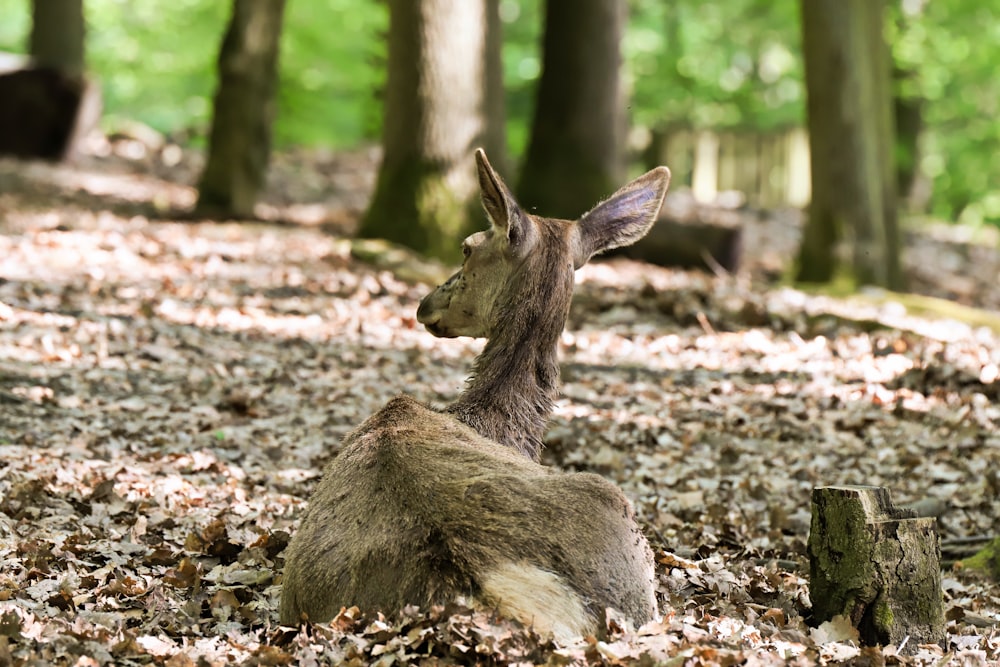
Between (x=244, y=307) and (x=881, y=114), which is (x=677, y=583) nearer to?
(x=244, y=307)

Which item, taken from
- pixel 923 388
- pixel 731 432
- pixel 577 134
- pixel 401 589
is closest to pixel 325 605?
pixel 401 589

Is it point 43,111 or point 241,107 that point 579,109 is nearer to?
point 241,107

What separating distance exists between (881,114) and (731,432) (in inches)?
334

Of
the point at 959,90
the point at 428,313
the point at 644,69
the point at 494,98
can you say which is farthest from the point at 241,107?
the point at 644,69

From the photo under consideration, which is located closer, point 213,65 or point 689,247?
point 689,247

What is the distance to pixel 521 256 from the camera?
19.1ft

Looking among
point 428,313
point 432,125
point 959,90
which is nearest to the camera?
point 428,313

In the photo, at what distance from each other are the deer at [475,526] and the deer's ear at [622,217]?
1.44ft

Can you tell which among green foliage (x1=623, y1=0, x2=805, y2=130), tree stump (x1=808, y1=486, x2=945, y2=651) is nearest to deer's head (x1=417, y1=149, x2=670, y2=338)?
tree stump (x1=808, y1=486, x2=945, y2=651)

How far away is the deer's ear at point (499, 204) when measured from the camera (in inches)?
204

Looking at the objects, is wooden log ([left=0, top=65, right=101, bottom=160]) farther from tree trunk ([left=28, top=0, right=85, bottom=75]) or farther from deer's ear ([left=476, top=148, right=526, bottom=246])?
deer's ear ([left=476, top=148, right=526, bottom=246])

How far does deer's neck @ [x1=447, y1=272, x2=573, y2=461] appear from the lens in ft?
18.9

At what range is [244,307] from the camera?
11367mm

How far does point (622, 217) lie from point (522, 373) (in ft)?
3.41
